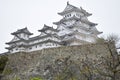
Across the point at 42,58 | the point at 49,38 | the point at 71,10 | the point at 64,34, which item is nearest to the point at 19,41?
the point at 49,38

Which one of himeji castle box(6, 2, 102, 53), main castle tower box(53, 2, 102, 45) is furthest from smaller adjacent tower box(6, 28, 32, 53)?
main castle tower box(53, 2, 102, 45)

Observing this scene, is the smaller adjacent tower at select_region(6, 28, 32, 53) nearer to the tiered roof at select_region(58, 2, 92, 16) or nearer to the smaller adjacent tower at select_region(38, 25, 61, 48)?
the smaller adjacent tower at select_region(38, 25, 61, 48)

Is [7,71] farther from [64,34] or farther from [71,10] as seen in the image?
[71,10]

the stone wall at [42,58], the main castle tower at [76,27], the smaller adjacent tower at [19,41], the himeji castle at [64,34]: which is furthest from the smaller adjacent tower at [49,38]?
the stone wall at [42,58]

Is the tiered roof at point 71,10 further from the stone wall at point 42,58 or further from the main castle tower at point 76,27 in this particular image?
the stone wall at point 42,58

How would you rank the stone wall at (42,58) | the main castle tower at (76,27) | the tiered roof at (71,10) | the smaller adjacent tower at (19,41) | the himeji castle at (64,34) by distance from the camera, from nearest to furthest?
the stone wall at (42,58)
the himeji castle at (64,34)
the main castle tower at (76,27)
the smaller adjacent tower at (19,41)
the tiered roof at (71,10)

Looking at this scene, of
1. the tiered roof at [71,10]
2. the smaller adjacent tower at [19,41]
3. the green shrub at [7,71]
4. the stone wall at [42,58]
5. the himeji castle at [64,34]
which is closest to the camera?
the stone wall at [42,58]

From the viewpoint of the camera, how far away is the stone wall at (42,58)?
62.8ft

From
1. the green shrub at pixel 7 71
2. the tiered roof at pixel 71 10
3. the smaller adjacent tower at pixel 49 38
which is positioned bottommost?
the green shrub at pixel 7 71

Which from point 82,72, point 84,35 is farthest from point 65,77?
point 84,35

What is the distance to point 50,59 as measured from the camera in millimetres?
20000

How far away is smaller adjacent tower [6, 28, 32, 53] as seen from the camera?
33.7 meters

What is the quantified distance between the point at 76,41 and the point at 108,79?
14.4m

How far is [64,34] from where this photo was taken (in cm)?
3378
